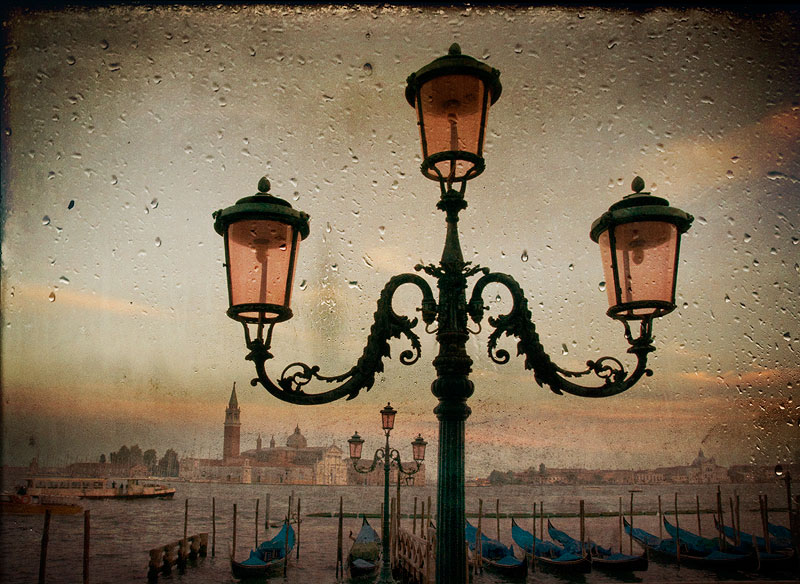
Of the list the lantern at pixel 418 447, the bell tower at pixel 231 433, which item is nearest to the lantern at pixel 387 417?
the lantern at pixel 418 447

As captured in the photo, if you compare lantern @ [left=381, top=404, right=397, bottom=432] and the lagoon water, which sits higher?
lantern @ [left=381, top=404, right=397, bottom=432]

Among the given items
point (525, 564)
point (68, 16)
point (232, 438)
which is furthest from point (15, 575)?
point (232, 438)

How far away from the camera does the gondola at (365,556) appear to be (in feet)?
55.8

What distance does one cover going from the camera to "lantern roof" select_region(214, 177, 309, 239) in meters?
2.01

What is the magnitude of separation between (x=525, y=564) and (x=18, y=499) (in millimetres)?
50018

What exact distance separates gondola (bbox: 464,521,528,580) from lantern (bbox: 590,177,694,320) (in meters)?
15.8

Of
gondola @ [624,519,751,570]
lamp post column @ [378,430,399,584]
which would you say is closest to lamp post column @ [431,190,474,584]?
lamp post column @ [378,430,399,584]

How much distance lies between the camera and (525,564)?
17359 millimetres

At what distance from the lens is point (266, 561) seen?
63.8ft

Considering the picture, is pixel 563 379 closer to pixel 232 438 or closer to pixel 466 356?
pixel 466 356

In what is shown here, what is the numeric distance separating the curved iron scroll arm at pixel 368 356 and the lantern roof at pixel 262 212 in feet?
1.29

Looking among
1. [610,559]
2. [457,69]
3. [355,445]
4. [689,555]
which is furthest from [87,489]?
[457,69]

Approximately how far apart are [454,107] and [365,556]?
17.8 metres

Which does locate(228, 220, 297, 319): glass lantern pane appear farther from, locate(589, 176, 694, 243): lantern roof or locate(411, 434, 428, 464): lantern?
locate(411, 434, 428, 464): lantern
